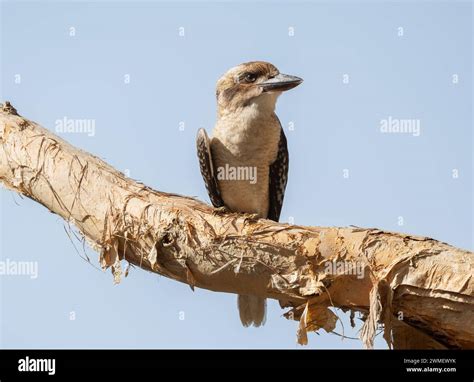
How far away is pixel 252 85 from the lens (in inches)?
299

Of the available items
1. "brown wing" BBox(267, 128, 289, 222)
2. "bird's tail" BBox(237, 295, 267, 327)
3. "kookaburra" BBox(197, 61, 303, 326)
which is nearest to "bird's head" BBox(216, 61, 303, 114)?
"kookaburra" BBox(197, 61, 303, 326)

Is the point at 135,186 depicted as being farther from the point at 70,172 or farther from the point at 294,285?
the point at 294,285

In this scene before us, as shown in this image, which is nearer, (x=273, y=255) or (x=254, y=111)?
(x=273, y=255)

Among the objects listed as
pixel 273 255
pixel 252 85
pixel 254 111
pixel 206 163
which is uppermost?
pixel 252 85

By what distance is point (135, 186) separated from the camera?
6117 mm

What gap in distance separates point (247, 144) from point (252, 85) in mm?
565

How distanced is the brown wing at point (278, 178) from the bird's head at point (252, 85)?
0.36m

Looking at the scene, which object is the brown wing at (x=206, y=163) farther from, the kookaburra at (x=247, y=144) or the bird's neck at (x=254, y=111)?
the bird's neck at (x=254, y=111)

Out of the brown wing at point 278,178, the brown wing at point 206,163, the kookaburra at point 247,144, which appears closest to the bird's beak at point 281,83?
the kookaburra at point 247,144

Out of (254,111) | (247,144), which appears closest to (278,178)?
(247,144)

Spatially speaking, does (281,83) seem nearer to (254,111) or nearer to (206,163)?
(254,111)

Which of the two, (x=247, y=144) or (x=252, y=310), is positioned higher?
(x=247, y=144)

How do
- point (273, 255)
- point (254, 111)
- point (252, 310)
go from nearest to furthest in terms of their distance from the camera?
point (273, 255)
point (252, 310)
point (254, 111)

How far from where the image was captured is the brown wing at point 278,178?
7.59m
